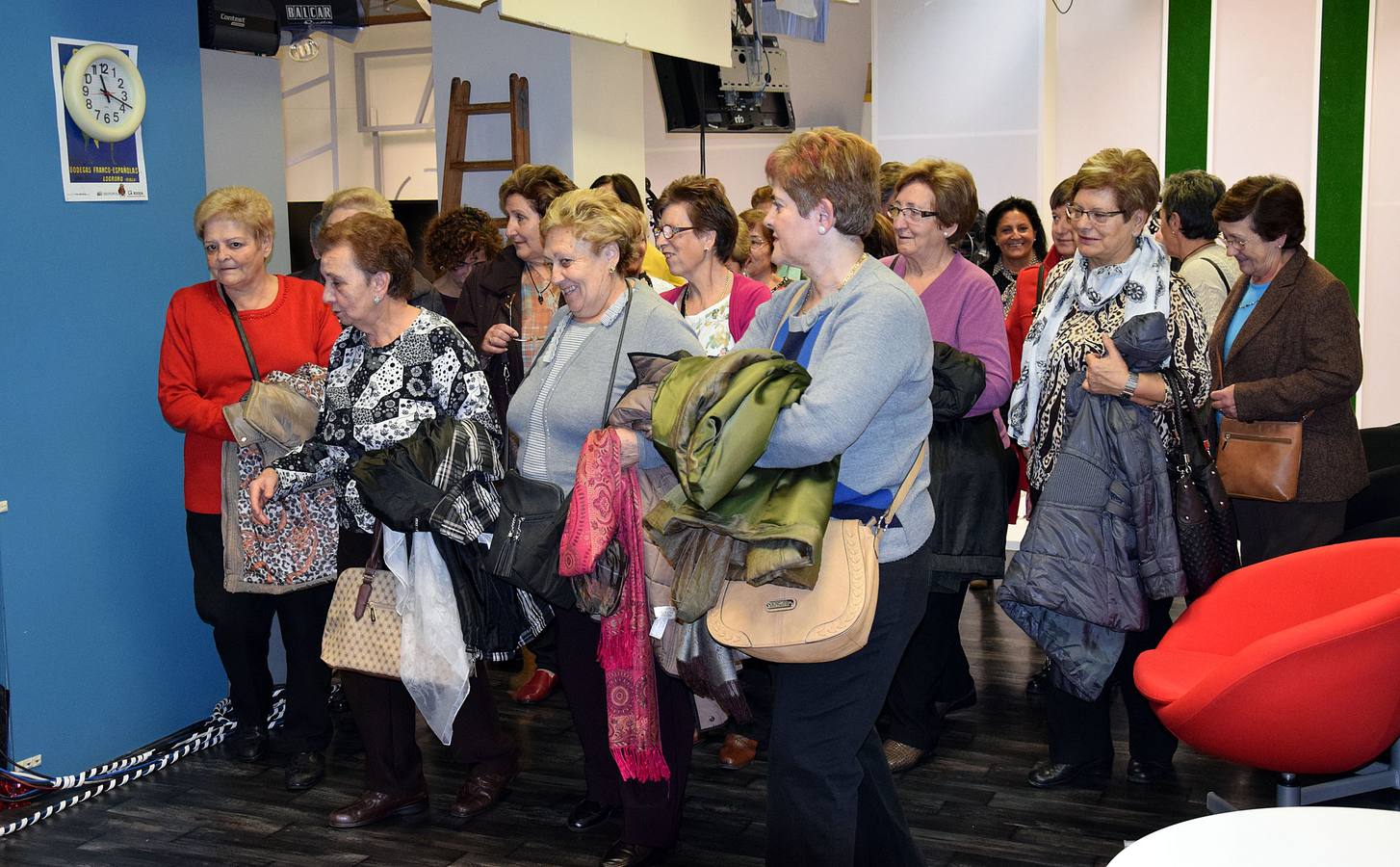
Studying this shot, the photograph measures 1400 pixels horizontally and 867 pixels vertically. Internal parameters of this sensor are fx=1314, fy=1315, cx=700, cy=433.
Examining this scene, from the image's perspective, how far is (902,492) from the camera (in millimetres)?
2520

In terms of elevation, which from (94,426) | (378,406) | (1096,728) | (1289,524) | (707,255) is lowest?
(1096,728)

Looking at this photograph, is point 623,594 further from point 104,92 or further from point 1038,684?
point 104,92

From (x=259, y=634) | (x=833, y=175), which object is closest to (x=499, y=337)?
(x=259, y=634)

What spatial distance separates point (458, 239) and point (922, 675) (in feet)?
7.93

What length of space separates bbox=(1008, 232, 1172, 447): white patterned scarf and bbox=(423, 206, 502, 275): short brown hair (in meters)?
2.17

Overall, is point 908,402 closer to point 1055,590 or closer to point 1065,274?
point 1055,590

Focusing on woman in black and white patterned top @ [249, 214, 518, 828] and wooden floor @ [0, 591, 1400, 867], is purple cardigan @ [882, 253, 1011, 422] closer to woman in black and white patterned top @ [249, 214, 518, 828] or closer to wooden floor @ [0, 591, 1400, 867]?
wooden floor @ [0, 591, 1400, 867]

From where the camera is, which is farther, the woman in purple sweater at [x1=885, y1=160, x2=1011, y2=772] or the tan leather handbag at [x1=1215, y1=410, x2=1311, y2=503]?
the tan leather handbag at [x1=1215, y1=410, x2=1311, y2=503]

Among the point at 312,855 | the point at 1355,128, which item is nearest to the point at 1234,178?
the point at 1355,128

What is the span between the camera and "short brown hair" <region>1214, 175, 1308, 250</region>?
3918 millimetres

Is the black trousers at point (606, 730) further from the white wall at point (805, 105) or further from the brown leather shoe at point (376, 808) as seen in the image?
the white wall at point (805, 105)

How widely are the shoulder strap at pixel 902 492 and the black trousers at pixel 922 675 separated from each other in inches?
58.2

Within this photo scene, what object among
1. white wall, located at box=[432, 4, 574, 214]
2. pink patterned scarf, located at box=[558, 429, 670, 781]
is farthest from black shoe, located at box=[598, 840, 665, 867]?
white wall, located at box=[432, 4, 574, 214]

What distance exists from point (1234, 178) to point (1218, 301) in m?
3.27
